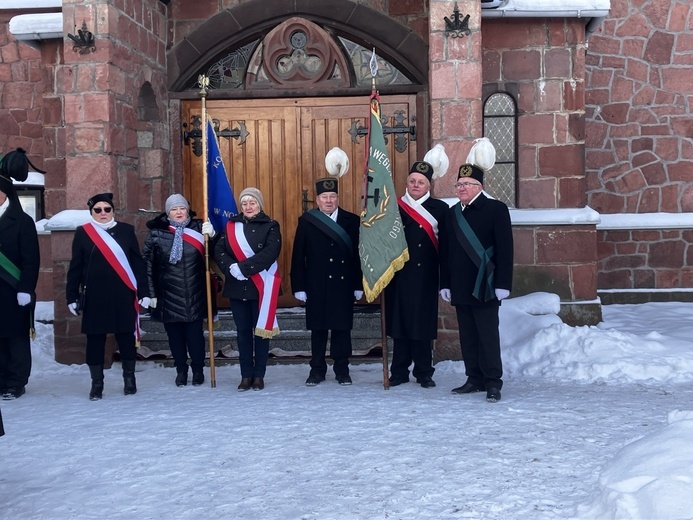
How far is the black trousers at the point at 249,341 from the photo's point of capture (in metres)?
6.05

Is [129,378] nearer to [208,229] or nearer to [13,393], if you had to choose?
[13,393]

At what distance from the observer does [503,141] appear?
318 inches

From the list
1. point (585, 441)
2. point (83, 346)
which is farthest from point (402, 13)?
point (585, 441)

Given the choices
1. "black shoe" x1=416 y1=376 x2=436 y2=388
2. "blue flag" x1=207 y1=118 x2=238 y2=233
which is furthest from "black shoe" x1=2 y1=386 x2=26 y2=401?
"black shoe" x1=416 y1=376 x2=436 y2=388

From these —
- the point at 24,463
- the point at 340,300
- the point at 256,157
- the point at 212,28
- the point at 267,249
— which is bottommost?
the point at 24,463

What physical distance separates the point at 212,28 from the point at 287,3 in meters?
0.83

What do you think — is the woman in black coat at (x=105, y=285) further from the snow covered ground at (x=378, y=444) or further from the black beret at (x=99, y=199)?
the snow covered ground at (x=378, y=444)

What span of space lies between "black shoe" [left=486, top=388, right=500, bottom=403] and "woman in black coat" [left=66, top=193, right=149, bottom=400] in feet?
8.52

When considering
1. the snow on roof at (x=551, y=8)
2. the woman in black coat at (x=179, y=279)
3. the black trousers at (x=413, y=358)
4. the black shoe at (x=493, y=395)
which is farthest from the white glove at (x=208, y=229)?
the snow on roof at (x=551, y=8)

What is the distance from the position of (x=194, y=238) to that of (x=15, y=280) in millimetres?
1361

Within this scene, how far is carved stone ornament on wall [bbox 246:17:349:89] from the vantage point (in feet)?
27.3

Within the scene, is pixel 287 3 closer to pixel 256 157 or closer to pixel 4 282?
pixel 256 157

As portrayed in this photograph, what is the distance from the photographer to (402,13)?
A: 816 centimetres

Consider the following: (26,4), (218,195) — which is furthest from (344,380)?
(26,4)
